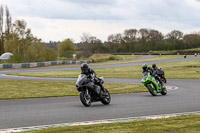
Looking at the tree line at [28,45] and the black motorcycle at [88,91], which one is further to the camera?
the tree line at [28,45]

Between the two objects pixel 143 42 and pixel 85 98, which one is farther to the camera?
pixel 143 42

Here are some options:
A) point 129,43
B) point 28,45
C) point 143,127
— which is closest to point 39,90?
point 143,127

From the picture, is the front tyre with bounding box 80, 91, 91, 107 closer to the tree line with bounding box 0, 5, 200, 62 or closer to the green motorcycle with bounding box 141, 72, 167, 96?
the green motorcycle with bounding box 141, 72, 167, 96

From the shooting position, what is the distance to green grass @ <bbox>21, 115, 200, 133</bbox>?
7.04m

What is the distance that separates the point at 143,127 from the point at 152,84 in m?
8.74

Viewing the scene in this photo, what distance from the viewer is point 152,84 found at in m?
16.1

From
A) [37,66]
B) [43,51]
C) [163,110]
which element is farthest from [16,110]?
[43,51]

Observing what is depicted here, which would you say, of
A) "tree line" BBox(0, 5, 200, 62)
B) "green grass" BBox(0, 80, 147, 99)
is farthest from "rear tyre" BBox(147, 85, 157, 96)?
"tree line" BBox(0, 5, 200, 62)

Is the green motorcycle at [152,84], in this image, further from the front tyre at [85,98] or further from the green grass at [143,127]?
the green grass at [143,127]

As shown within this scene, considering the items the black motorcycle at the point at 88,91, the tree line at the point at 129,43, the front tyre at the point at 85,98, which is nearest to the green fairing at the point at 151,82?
the black motorcycle at the point at 88,91

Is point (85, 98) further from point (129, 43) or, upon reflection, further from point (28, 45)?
point (129, 43)

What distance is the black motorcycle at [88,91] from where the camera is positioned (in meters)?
11.7

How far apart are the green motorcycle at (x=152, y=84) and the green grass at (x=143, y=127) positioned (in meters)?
7.32

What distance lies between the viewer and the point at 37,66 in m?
55.3
